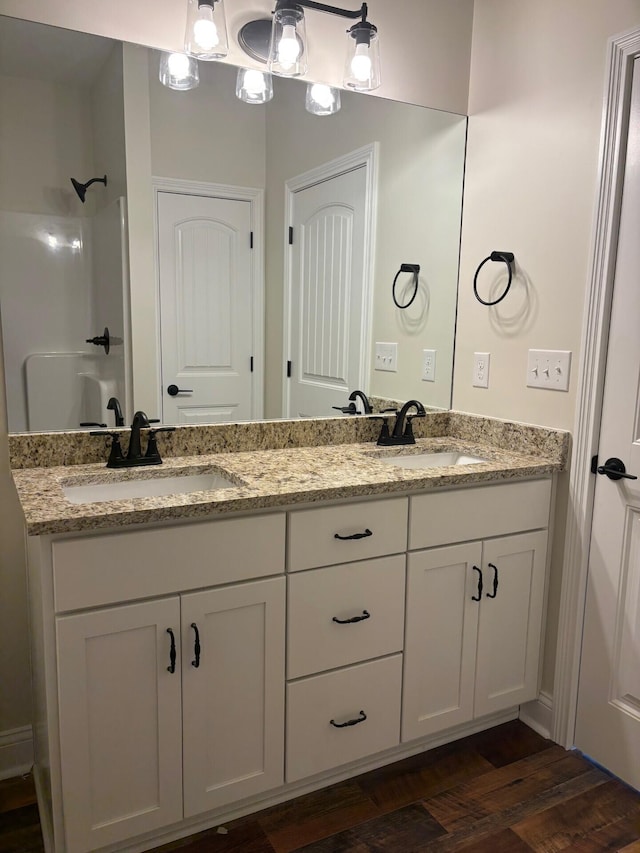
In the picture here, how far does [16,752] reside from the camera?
1.88 metres

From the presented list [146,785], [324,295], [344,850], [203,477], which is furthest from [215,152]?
[344,850]

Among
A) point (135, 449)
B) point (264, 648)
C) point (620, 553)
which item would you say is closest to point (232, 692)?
point (264, 648)

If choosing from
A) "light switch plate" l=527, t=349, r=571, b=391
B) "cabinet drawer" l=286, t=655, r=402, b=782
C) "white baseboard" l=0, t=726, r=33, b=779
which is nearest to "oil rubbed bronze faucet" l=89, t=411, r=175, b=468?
"cabinet drawer" l=286, t=655, r=402, b=782

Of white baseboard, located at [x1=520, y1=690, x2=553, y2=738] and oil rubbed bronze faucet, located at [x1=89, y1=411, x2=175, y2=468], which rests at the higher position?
oil rubbed bronze faucet, located at [x1=89, y1=411, x2=175, y2=468]

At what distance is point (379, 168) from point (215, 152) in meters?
0.62

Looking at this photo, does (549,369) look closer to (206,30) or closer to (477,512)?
(477,512)

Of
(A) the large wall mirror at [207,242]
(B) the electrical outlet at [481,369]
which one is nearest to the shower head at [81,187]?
(A) the large wall mirror at [207,242]

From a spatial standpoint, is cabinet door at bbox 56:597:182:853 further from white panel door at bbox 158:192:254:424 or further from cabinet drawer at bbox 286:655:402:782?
white panel door at bbox 158:192:254:424

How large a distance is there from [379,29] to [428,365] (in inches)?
44.7

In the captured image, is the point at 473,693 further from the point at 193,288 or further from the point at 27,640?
the point at 193,288

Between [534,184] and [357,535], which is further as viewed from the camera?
[534,184]

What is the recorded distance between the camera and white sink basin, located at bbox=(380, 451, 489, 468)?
7.17ft

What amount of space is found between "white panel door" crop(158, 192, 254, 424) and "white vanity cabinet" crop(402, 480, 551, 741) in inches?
28.8

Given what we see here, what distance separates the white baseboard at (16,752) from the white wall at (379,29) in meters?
1.97
